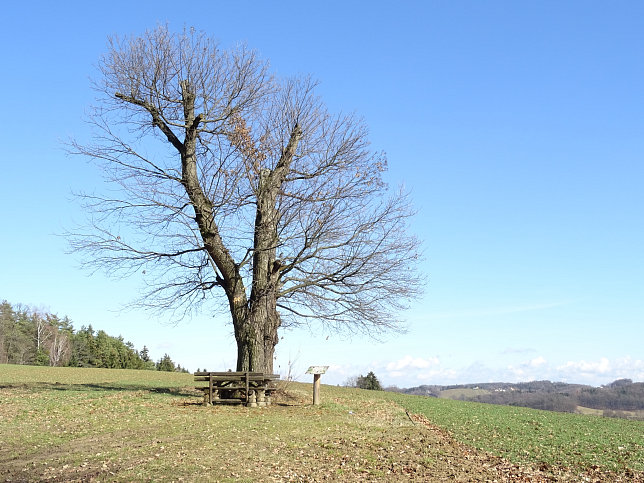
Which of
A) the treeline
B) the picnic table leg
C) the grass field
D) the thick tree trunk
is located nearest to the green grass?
the grass field

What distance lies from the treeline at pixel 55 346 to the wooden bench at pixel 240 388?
162 feet

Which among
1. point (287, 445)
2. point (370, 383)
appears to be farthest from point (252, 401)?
point (370, 383)

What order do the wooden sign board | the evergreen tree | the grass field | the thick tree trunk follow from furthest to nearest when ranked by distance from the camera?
the evergreen tree < the thick tree trunk < the wooden sign board < the grass field

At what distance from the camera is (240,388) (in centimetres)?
1856

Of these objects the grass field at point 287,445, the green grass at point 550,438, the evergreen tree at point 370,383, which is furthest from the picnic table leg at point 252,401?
the evergreen tree at point 370,383

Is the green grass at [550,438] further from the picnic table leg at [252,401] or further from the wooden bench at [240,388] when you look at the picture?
the picnic table leg at [252,401]

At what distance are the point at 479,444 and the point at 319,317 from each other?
8267 millimetres

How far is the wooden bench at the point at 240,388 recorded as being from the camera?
18.6 metres

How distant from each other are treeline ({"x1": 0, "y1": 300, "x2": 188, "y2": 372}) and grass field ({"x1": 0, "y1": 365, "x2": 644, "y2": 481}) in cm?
5197

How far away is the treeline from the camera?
71000mm

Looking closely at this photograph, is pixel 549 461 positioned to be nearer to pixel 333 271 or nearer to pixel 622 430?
pixel 622 430

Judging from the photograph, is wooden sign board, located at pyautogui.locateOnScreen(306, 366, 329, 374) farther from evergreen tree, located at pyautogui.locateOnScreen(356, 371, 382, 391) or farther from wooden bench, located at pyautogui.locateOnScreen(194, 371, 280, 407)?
evergreen tree, located at pyautogui.locateOnScreen(356, 371, 382, 391)

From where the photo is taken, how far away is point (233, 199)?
19.2 metres

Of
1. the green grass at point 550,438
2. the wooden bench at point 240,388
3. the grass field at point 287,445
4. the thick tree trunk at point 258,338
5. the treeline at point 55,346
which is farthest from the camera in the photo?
the treeline at point 55,346
